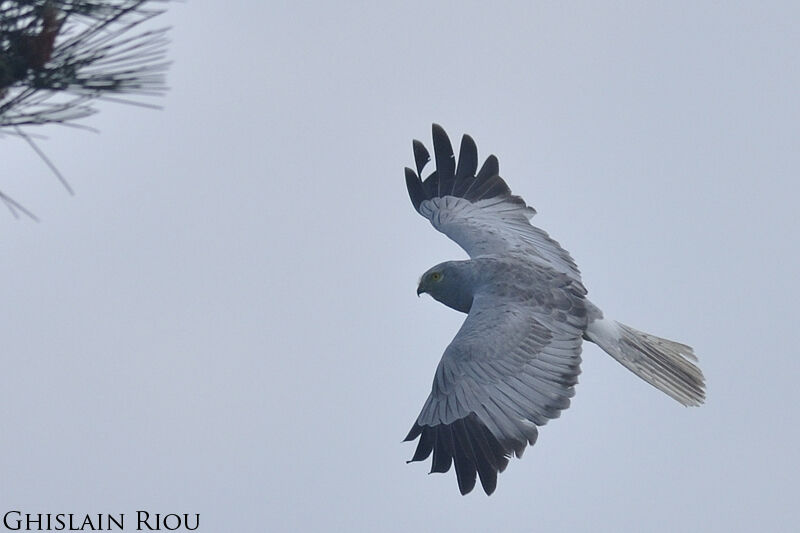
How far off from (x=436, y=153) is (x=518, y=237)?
1.69 m

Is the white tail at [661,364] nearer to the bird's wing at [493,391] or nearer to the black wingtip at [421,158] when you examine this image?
the bird's wing at [493,391]

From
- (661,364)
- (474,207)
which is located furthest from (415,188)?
(661,364)

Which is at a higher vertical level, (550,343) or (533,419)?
(550,343)

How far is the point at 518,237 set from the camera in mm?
12250

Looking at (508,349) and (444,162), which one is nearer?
(508,349)

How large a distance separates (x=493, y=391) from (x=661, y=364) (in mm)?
2445

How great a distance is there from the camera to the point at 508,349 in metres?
9.95

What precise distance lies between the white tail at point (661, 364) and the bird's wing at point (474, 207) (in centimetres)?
79

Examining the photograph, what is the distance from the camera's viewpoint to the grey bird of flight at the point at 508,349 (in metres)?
9.68

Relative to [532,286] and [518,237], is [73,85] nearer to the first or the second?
[532,286]

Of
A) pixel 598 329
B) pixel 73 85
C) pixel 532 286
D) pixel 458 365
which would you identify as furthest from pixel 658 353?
pixel 73 85

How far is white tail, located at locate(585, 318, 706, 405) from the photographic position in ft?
37.4

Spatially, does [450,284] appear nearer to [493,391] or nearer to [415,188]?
[493,391]

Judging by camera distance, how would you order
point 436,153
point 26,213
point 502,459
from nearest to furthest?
point 26,213 < point 502,459 < point 436,153
